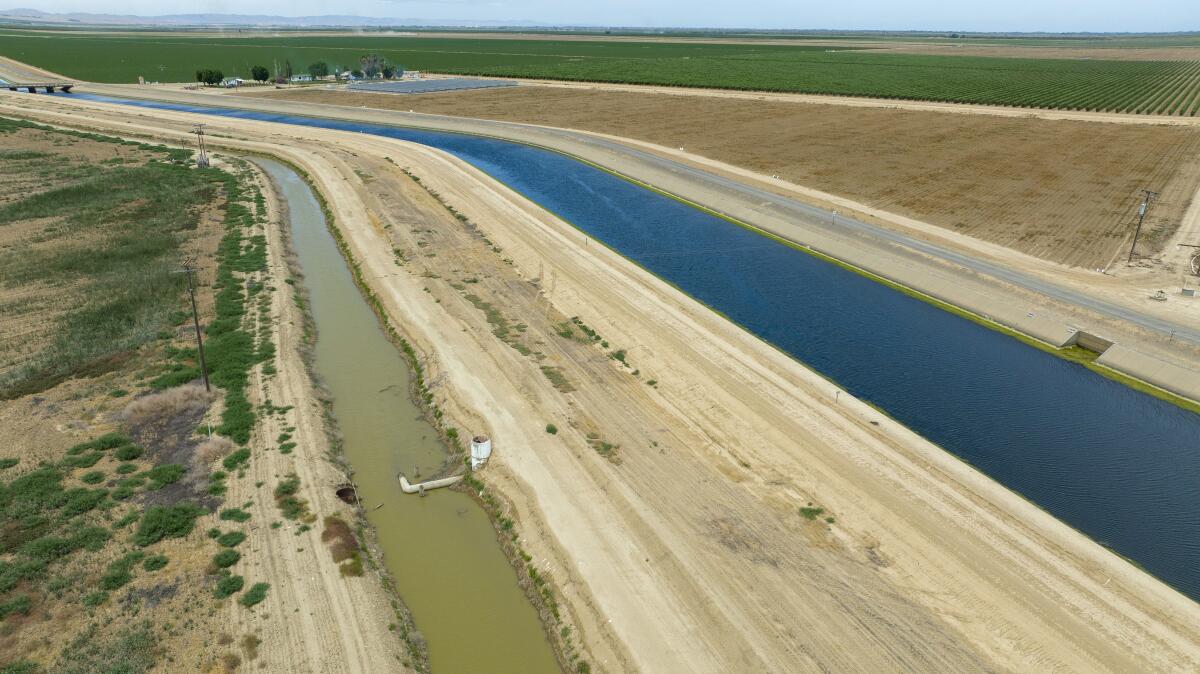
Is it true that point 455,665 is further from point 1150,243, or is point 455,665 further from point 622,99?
point 622,99

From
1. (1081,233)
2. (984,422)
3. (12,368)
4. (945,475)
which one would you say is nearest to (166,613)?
(12,368)

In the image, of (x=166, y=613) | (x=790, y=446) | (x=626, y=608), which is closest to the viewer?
(x=166, y=613)

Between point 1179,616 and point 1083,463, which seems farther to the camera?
point 1083,463

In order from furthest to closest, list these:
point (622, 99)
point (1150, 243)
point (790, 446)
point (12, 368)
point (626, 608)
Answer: point (622, 99), point (1150, 243), point (12, 368), point (790, 446), point (626, 608)

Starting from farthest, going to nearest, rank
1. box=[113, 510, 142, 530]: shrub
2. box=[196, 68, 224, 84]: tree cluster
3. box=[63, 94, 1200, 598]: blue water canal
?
box=[196, 68, 224, 84]: tree cluster → box=[63, 94, 1200, 598]: blue water canal → box=[113, 510, 142, 530]: shrub

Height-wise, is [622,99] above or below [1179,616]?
above

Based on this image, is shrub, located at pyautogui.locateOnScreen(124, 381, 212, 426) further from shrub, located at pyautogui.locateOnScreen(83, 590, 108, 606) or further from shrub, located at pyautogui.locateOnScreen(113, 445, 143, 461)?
shrub, located at pyautogui.locateOnScreen(83, 590, 108, 606)

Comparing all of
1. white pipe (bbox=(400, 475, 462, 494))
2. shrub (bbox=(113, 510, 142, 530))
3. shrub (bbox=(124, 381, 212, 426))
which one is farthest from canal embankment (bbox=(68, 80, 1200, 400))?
shrub (bbox=(113, 510, 142, 530))
